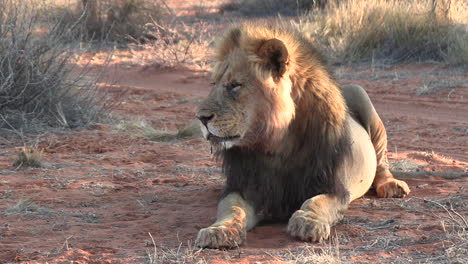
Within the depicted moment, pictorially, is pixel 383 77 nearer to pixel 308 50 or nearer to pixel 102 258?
pixel 308 50

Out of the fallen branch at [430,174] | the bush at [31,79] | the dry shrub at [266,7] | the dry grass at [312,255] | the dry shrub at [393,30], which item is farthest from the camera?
the dry shrub at [266,7]

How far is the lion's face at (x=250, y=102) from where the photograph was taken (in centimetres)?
466

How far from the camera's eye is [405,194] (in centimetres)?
616

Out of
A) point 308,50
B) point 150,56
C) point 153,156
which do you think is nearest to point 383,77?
point 150,56

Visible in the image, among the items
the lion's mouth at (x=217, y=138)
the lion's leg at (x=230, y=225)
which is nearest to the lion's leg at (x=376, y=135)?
the lion's leg at (x=230, y=225)

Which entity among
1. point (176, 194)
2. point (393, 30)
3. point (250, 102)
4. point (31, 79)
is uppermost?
point (250, 102)

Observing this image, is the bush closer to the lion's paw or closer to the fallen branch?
the fallen branch

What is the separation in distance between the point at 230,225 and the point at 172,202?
4.92ft

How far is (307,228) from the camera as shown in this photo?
466 cm

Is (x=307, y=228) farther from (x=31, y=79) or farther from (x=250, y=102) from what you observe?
(x=31, y=79)

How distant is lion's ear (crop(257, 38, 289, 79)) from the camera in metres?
4.82

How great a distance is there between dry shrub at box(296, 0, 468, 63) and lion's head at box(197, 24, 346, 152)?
351 inches

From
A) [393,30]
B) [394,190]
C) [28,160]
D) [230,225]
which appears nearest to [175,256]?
[230,225]

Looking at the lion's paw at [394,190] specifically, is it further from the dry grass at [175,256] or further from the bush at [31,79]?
the bush at [31,79]
